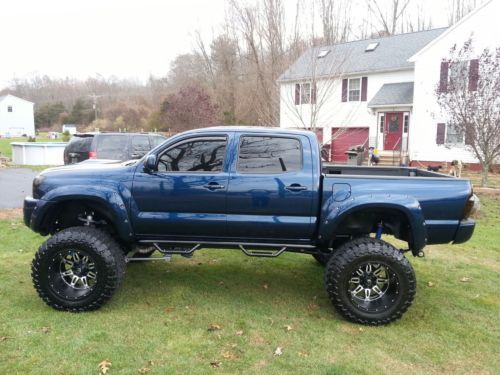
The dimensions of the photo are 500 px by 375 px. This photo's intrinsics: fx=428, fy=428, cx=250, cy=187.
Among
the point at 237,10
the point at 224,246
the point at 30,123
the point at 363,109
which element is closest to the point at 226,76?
the point at 237,10

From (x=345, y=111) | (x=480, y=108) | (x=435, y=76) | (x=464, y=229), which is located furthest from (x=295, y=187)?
(x=345, y=111)

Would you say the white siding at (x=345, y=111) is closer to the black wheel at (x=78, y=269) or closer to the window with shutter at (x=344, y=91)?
the window with shutter at (x=344, y=91)

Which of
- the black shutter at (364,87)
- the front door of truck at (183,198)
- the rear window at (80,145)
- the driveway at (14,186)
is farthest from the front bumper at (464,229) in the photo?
the black shutter at (364,87)

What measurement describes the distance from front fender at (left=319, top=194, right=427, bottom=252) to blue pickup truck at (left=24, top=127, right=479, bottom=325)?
10 mm

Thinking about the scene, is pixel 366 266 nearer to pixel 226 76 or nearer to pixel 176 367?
pixel 176 367

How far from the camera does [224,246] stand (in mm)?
4621

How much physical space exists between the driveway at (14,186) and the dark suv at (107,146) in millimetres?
1671

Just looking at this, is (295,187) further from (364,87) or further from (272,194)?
(364,87)

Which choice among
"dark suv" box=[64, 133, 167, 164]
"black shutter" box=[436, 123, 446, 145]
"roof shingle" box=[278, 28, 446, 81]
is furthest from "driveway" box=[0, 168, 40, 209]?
"black shutter" box=[436, 123, 446, 145]

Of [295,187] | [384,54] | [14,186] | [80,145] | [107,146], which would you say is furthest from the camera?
[384,54]

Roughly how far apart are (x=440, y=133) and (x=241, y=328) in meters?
19.7

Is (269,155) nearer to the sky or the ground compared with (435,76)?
nearer to the ground

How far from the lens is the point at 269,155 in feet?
15.0

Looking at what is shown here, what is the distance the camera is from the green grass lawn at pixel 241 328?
3.57m
